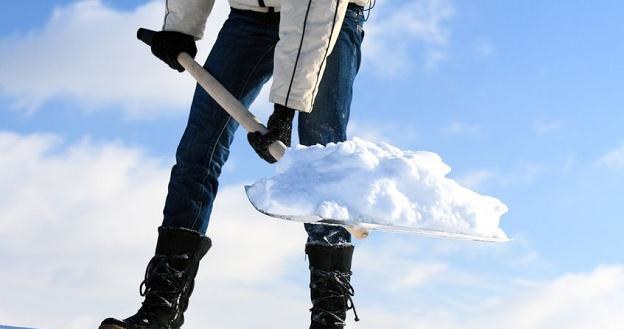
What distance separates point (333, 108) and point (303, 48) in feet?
1.13

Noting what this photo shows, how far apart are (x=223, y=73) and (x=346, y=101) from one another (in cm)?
57

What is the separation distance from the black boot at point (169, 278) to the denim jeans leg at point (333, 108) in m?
0.55

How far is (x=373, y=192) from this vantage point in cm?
368

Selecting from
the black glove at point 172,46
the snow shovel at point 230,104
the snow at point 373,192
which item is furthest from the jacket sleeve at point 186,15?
the snow at point 373,192

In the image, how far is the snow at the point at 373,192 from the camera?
3.66 m

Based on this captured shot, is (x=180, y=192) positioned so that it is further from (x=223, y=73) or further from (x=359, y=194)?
(x=359, y=194)

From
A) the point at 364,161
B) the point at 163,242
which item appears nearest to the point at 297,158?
the point at 364,161

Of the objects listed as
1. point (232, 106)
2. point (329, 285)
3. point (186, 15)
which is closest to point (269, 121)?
point (232, 106)

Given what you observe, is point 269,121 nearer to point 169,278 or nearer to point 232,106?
point 232,106

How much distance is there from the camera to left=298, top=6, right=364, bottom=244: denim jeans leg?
4.21 metres

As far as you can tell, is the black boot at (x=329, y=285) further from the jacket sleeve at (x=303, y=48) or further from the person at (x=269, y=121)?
the jacket sleeve at (x=303, y=48)

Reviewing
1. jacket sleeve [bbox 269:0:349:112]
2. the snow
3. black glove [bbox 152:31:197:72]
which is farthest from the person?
the snow

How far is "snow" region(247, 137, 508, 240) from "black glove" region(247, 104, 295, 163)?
263 mm

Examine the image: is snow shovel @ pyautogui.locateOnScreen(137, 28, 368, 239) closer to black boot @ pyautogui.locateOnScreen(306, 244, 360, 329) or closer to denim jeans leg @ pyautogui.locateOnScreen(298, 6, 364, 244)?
denim jeans leg @ pyautogui.locateOnScreen(298, 6, 364, 244)
